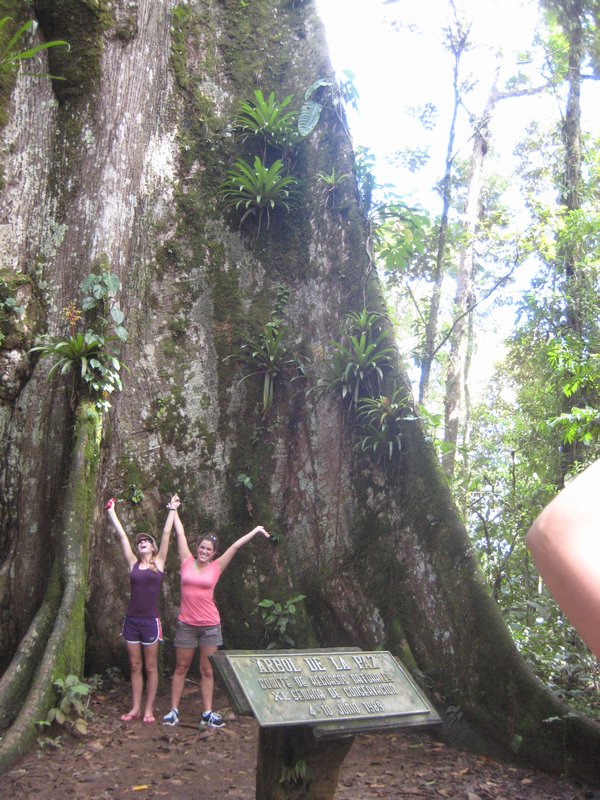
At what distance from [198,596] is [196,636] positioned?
1.16ft

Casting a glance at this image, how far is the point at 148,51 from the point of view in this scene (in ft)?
28.3

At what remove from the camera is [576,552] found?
2.19ft

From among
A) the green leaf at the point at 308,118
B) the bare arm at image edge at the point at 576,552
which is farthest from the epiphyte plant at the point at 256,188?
the bare arm at image edge at the point at 576,552

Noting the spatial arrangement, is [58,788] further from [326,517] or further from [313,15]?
[313,15]

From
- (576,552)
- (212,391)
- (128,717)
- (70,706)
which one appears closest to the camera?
(576,552)

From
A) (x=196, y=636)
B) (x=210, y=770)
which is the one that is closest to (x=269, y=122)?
(x=196, y=636)

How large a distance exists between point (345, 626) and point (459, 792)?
195cm

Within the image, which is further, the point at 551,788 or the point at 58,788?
the point at 551,788

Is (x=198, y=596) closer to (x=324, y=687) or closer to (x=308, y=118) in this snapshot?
(x=324, y=687)

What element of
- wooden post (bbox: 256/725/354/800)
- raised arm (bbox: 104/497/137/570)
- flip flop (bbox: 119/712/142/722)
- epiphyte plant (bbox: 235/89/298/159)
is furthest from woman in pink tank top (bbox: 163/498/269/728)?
epiphyte plant (bbox: 235/89/298/159)

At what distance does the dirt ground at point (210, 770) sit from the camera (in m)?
4.91

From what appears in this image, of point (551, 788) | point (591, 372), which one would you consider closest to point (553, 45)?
point (591, 372)

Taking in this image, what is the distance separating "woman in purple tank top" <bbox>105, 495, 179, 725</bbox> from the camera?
6203 millimetres

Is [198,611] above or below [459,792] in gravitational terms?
above
